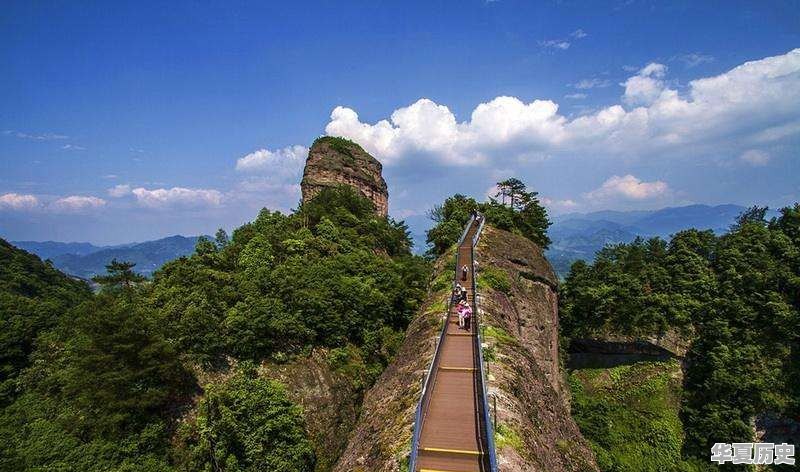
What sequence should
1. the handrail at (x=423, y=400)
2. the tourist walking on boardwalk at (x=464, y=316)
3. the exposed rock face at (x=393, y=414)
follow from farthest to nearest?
the tourist walking on boardwalk at (x=464, y=316)
the exposed rock face at (x=393, y=414)
the handrail at (x=423, y=400)

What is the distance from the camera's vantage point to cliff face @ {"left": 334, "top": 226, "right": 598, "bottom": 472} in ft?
29.6

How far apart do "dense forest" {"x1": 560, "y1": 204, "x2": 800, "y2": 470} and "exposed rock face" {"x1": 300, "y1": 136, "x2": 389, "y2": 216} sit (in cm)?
4534

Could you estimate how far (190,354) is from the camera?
972 inches

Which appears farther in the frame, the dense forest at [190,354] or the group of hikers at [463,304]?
the dense forest at [190,354]

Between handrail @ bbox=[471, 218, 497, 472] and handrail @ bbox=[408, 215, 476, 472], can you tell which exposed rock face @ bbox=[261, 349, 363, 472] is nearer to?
handrail @ bbox=[408, 215, 476, 472]

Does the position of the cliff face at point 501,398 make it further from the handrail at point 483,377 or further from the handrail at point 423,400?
the handrail at point 423,400

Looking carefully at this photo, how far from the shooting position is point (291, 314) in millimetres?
27609

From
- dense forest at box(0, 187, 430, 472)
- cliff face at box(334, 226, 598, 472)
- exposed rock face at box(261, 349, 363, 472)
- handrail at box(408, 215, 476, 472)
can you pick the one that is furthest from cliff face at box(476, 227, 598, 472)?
exposed rock face at box(261, 349, 363, 472)

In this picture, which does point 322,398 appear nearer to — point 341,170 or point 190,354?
point 190,354

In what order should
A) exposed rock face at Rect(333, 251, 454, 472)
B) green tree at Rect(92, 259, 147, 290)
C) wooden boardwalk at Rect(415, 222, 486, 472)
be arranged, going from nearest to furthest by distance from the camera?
wooden boardwalk at Rect(415, 222, 486, 472), exposed rock face at Rect(333, 251, 454, 472), green tree at Rect(92, 259, 147, 290)

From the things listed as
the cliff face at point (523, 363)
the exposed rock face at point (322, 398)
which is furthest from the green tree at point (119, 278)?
the cliff face at point (523, 363)

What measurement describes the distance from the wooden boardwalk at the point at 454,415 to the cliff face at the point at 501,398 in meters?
0.43

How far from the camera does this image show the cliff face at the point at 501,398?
9008 millimetres

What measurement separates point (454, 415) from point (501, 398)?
1453 mm
